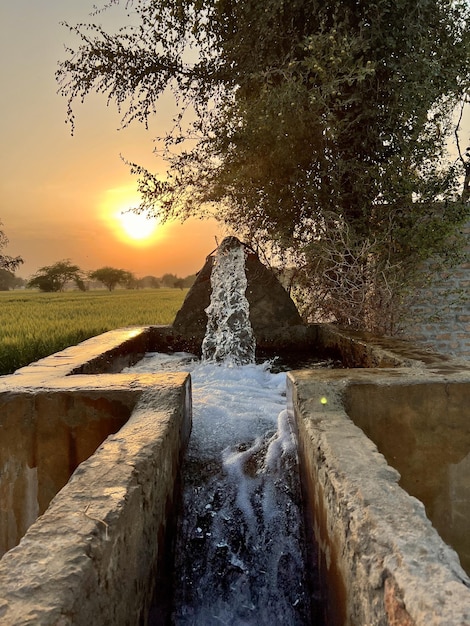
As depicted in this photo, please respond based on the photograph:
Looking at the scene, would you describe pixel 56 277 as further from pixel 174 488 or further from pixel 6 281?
pixel 174 488

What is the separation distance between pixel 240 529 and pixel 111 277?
48915 millimetres

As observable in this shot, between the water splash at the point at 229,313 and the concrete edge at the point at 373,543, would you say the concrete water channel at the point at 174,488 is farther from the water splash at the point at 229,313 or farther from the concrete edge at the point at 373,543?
the water splash at the point at 229,313

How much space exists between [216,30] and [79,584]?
24.8ft

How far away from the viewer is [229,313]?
5723 mm

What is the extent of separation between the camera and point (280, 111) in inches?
229

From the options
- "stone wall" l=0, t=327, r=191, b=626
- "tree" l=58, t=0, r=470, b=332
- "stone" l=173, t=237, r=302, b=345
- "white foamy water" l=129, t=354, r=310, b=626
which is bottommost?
"white foamy water" l=129, t=354, r=310, b=626

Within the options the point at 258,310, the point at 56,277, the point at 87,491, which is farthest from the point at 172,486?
the point at 56,277

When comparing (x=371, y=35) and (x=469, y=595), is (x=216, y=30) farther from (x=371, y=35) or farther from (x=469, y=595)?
(x=469, y=595)

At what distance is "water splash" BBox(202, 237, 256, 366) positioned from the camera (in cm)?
539

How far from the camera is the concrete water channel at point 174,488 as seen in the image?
103cm

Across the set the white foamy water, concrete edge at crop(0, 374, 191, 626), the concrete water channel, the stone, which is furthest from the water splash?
concrete edge at crop(0, 374, 191, 626)

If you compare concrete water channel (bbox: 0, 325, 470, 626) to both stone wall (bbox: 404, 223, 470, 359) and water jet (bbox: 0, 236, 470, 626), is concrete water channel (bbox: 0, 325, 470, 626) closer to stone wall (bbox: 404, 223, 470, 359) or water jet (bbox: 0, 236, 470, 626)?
water jet (bbox: 0, 236, 470, 626)

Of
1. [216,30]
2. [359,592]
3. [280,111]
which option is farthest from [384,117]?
[359,592]

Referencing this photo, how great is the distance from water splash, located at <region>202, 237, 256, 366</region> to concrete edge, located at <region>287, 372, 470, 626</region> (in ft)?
10.9
